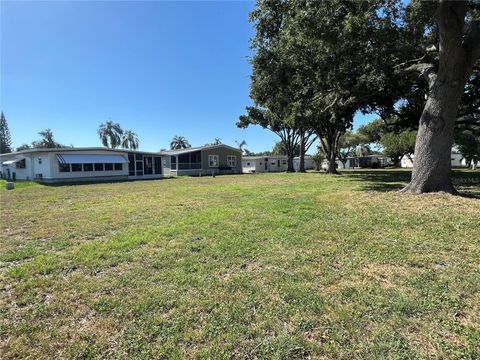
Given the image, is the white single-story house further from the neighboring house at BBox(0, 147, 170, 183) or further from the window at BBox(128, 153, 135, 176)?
the window at BBox(128, 153, 135, 176)

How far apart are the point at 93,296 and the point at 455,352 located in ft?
10.7

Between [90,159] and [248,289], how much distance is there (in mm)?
22997

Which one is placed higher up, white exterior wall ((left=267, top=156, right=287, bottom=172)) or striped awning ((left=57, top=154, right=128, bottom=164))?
striped awning ((left=57, top=154, right=128, bottom=164))

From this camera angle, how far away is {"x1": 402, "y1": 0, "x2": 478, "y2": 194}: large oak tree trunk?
7.49m

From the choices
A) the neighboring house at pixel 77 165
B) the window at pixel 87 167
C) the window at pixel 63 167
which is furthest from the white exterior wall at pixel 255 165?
the window at pixel 63 167

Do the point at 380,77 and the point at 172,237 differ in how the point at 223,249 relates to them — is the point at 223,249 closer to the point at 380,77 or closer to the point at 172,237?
the point at 172,237

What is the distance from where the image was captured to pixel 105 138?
50625mm

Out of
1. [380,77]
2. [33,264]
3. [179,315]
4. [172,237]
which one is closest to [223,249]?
[172,237]

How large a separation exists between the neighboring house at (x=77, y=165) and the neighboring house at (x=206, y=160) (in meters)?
4.17

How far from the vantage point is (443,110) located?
7.65 metres

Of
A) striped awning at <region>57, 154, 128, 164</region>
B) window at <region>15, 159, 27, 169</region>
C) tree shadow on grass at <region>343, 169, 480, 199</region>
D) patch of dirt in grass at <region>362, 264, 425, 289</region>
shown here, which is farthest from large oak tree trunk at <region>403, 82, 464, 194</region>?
window at <region>15, 159, 27, 169</region>

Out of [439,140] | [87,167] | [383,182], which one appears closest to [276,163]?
[87,167]

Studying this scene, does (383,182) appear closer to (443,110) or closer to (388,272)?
(443,110)

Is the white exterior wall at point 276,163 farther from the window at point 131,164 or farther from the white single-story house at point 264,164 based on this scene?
the window at point 131,164
